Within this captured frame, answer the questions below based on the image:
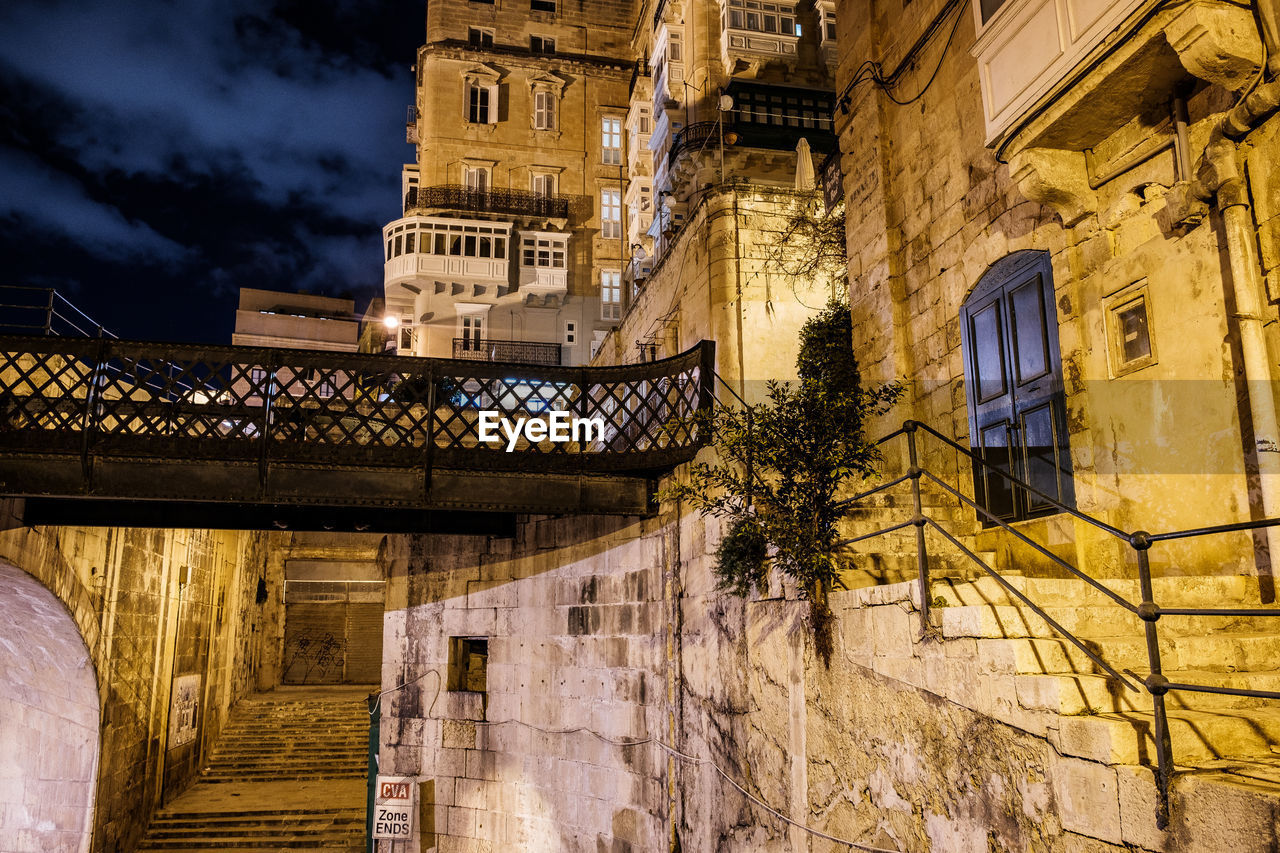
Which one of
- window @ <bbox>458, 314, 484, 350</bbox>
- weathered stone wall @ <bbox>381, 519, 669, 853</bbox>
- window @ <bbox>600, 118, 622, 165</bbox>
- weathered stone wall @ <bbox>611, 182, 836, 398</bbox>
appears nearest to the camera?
weathered stone wall @ <bbox>381, 519, 669, 853</bbox>

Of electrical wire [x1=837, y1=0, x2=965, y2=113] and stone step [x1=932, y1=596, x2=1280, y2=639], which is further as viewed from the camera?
electrical wire [x1=837, y1=0, x2=965, y2=113]

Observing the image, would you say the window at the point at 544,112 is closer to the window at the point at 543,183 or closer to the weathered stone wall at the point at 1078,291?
the window at the point at 543,183

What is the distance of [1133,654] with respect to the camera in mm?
4859

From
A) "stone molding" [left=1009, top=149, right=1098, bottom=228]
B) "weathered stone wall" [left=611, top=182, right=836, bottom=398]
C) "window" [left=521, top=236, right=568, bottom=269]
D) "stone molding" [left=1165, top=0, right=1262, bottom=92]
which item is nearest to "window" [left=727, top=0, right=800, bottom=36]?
"weathered stone wall" [left=611, top=182, right=836, bottom=398]

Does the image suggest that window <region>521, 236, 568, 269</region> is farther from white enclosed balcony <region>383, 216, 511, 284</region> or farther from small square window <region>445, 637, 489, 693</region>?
small square window <region>445, 637, 489, 693</region>

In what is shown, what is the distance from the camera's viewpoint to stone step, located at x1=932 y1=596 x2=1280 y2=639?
191 inches

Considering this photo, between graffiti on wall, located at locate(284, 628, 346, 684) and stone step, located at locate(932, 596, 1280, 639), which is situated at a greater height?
stone step, located at locate(932, 596, 1280, 639)

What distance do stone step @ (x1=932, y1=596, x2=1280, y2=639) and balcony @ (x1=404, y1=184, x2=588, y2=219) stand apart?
30.1 m

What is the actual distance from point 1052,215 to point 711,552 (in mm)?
4523

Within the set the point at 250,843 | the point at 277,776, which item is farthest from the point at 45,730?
the point at 277,776

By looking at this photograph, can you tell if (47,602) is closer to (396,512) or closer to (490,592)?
(396,512)

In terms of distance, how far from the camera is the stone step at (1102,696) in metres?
4.25

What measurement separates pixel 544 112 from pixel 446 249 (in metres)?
7.37

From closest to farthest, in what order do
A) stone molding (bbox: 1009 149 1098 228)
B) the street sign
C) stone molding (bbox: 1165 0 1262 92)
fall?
stone molding (bbox: 1165 0 1262 92), stone molding (bbox: 1009 149 1098 228), the street sign
